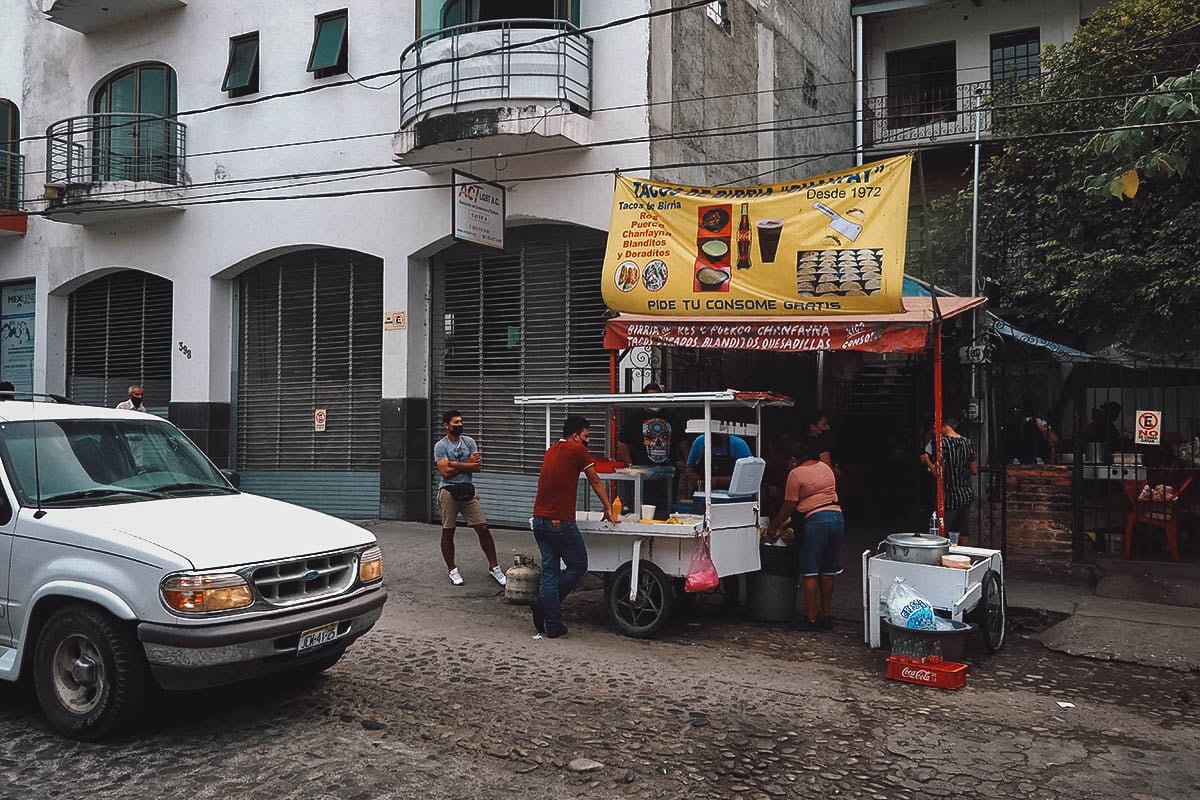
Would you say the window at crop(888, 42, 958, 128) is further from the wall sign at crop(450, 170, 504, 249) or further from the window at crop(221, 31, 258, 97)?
the window at crop(221, 31, 258, 97)

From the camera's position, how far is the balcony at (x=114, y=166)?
641 inches

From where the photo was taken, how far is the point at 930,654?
22.1ft

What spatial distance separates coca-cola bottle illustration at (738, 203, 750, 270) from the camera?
9.41 m

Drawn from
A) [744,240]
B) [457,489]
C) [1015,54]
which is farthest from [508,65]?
[1015,54]

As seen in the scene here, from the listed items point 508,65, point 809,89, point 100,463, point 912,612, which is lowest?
point 912,612

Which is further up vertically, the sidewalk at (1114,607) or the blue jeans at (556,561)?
the blue jeans at (556,561)

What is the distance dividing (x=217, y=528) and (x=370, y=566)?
3.25ft

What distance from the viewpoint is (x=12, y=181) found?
1867 cm

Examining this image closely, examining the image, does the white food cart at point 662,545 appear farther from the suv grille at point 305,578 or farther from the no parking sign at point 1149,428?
the no parking sign at point 1149,428

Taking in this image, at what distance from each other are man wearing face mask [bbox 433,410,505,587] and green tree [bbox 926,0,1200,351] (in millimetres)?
9845

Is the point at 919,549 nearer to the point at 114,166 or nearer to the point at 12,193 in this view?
the point at 114,166

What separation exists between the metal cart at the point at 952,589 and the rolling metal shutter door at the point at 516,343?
20.0 ft

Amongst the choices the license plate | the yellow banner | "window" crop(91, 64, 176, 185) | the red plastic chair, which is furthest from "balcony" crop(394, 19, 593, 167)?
the license plate

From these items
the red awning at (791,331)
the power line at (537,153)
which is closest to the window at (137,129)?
the power line at (537,153)
